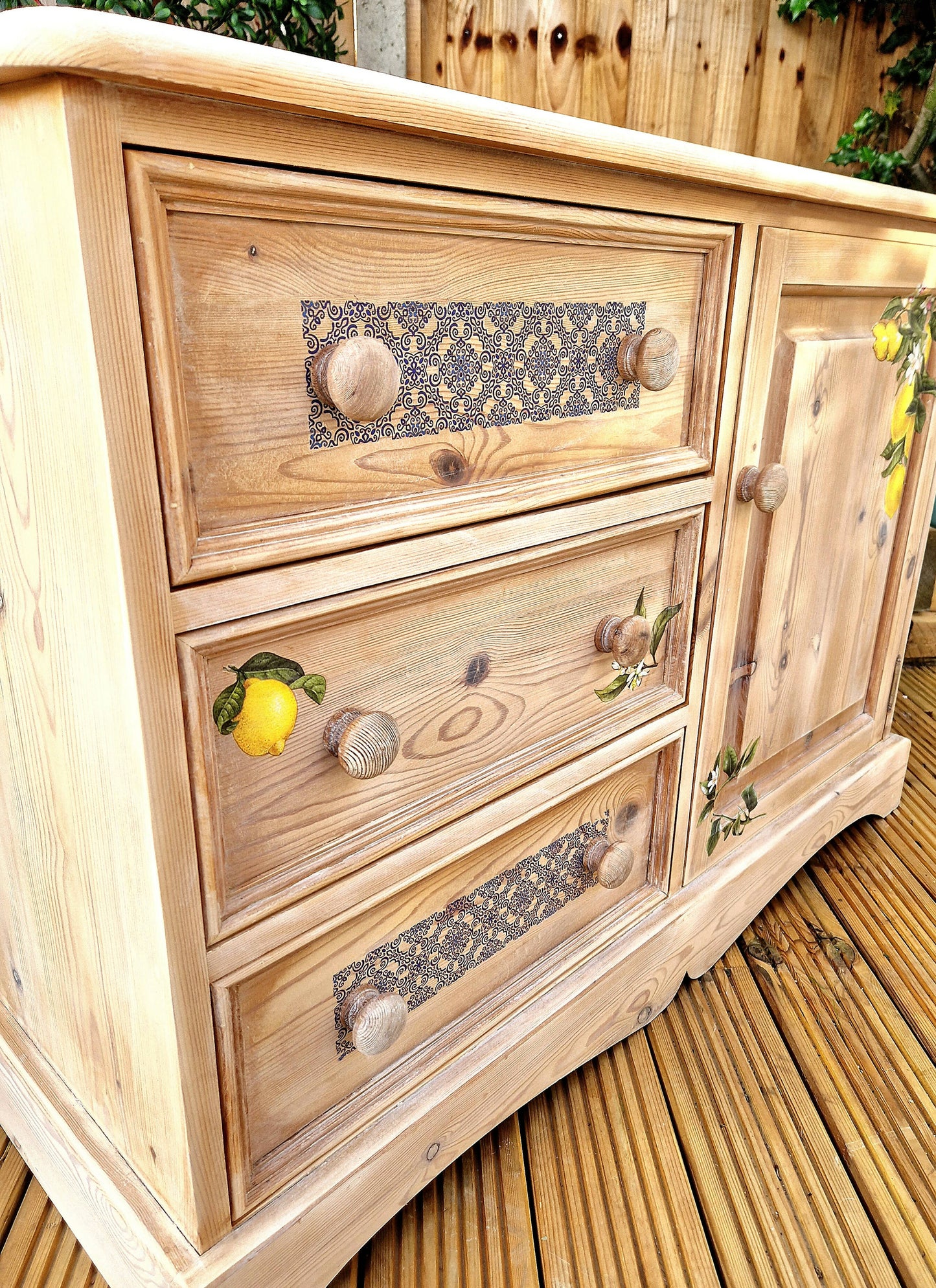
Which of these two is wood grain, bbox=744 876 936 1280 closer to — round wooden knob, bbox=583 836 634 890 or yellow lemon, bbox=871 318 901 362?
round wooden knob, bbox=583 836 634 890

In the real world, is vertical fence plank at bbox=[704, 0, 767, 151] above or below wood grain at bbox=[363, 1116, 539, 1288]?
above

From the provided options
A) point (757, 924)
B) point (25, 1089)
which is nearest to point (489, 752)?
point (25, 1089)

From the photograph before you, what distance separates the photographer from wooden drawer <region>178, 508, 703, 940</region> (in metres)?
0.59

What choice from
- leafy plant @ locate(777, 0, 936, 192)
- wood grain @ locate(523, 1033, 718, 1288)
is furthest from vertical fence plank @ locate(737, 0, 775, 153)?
wood grain @ locate(523, 1033, 718, 1288)

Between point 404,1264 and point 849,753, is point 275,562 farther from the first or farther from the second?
point 849,753

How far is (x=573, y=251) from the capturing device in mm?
690

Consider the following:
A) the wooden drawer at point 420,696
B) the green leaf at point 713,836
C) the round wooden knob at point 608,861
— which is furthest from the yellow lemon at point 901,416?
the round wooden knob at point 608,861

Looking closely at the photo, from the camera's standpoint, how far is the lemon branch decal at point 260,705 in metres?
0.57

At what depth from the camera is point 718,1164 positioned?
36.4 inches

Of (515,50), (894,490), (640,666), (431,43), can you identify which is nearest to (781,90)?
(515,50)

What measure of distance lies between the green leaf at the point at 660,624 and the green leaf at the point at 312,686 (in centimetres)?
39

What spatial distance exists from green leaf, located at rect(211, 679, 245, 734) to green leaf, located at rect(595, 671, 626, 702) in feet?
1.29

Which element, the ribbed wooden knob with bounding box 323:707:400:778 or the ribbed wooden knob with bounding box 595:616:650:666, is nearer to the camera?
the ribbed wooden knob with bounding box 323:707:400:778

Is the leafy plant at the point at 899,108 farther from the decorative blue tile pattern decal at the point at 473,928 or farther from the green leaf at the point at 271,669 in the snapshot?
the green leaf at the point at 271,669
